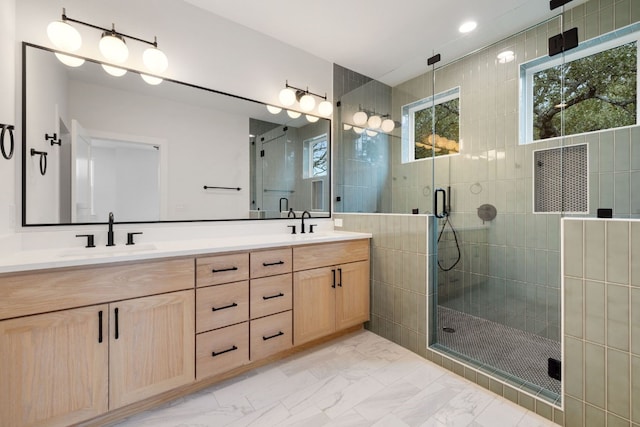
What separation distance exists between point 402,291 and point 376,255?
14.8 inches

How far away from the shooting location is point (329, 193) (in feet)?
9.75

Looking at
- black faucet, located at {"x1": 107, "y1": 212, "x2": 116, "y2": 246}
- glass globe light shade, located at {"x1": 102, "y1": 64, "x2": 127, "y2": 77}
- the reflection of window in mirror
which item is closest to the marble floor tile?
black faucet, located at {"x1": 107, "y1": 212, "x2": 116, "y2": 246}

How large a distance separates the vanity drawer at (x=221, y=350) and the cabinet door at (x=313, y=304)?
1.29ft

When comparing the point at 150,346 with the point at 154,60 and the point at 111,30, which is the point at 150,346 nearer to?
the point at 154,60

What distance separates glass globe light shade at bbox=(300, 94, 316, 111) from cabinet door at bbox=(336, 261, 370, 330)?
5.18ft

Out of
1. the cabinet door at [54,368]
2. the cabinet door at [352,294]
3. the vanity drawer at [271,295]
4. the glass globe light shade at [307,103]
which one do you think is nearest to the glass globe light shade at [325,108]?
the glass globe light shade at [307,103]

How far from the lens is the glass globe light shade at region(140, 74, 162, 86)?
1.95 metres

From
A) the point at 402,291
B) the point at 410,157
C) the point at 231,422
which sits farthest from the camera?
the point at 410,157

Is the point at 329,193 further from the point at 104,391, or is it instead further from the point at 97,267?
the point at 104,391

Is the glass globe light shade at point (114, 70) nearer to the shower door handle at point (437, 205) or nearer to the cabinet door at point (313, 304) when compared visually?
the cabinet door at point (313, 304)

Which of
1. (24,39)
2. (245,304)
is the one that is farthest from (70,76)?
(245,304)

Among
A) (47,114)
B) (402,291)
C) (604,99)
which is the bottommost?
(402,291)

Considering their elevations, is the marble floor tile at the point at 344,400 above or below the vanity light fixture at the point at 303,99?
below

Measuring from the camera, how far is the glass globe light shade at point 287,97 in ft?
8.58
